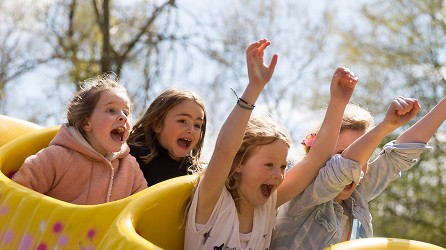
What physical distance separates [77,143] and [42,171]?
0.21 meters

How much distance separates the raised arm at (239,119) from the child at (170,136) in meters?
1.14

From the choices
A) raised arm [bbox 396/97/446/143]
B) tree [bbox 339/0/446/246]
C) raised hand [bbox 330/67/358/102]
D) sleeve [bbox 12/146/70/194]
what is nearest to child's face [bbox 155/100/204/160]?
sleeve [bbox 12/146/70/194]

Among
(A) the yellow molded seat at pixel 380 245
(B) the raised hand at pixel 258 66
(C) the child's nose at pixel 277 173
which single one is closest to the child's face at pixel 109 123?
(C) the child's nose at pixel 277 173

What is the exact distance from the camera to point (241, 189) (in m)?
2.98

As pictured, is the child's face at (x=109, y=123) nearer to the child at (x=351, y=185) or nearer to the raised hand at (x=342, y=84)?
the child at (x=351, y=185)

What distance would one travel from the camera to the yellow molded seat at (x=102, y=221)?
2920 mm

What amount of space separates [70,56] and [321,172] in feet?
28.8

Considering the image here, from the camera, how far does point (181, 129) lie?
155 inches

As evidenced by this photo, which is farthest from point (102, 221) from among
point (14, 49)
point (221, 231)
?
point (14, 49)

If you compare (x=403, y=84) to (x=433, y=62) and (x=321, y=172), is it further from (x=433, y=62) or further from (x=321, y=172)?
(x=321, y=172)

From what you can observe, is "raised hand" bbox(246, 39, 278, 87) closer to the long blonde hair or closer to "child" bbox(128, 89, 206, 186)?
the long blonde hair

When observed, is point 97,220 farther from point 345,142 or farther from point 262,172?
point 345,142

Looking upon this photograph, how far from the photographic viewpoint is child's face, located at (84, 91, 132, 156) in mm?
3580

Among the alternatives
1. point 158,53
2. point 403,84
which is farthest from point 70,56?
point 403,84
